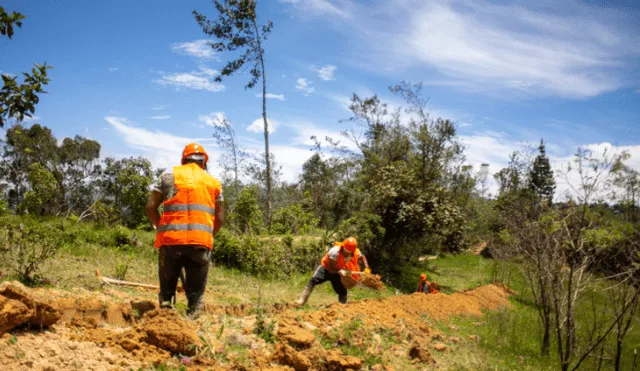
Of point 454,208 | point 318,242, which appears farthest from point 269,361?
point 454,208

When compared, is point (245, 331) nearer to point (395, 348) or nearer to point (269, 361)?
point (269, 361)

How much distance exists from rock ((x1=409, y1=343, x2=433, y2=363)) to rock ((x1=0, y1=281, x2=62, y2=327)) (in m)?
4.16

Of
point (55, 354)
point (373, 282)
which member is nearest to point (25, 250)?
point (55, 354)

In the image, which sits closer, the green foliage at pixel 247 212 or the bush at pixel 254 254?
the bush at pixel 254 254

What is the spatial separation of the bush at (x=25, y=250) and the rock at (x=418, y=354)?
5070mm

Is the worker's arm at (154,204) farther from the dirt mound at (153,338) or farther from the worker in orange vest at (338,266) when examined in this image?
the worker in orange vest at (338,266)

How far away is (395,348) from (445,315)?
525 centimetres

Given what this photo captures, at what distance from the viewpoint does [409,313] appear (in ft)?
31.1

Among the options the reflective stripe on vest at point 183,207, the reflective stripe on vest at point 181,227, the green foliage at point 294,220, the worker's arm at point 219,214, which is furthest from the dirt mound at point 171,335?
the green foliage at point 294,220

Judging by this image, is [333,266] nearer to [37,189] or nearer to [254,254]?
[254,254]

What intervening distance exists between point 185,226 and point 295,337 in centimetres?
168

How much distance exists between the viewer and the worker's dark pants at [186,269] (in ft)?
15.2

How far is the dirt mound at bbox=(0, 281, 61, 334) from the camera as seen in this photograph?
11.3 ft

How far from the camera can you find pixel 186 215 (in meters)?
4.58
